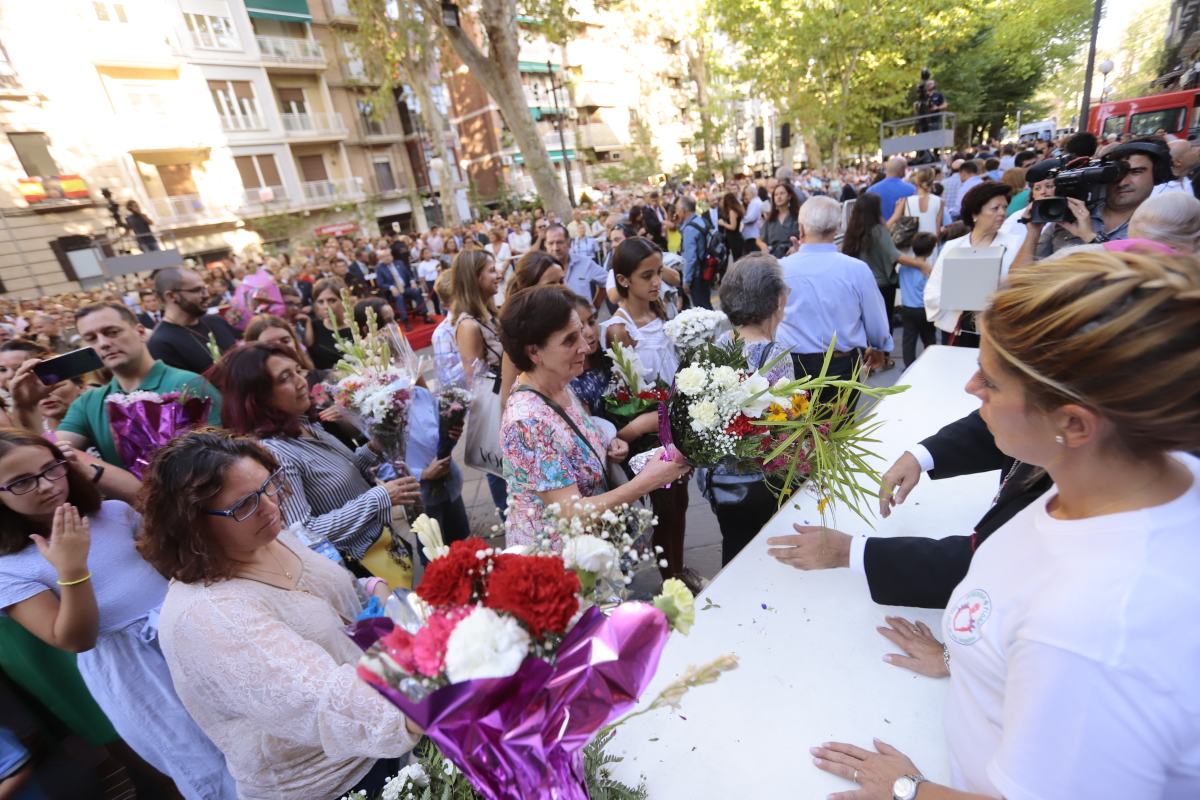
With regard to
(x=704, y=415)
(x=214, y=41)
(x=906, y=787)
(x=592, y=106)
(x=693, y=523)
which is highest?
(x=214, y=41)

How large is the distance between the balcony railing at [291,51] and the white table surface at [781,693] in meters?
31.6

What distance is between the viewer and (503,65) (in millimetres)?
10508

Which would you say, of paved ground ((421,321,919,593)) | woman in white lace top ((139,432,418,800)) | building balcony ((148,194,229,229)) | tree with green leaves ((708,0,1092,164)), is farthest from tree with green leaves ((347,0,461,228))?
woman in white lace top ((139,432,418,800))

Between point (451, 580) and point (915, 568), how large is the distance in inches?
48.9

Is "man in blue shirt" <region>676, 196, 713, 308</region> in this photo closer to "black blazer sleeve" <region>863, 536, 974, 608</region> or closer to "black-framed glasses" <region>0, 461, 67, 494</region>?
"black blazer sleeve" <region>863, 536, 974, 608</region>

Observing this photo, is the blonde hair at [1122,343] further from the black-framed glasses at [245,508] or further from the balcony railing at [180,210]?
the balcony railing at [180,210]

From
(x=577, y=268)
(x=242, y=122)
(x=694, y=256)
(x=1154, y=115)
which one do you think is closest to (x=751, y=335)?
(x=577, y=268)

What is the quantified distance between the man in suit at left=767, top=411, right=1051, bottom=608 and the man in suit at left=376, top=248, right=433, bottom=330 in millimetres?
11373

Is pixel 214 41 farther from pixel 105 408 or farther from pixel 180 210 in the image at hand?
pixel 105 408

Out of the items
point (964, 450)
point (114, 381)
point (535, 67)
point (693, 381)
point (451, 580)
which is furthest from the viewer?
Answer: point (535, 67)

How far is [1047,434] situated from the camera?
2.85 feet

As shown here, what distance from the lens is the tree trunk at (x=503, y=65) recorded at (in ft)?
32.4

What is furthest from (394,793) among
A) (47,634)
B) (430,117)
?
(430,117)

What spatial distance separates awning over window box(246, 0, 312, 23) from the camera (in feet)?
78.9
